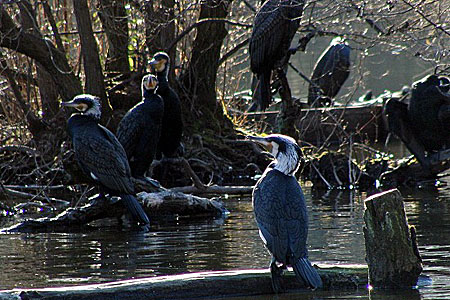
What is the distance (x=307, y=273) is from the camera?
4.36m

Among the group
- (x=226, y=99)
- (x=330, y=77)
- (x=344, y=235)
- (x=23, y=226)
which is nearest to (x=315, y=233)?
(x=344, y=235)

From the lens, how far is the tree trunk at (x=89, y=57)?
10.6 m

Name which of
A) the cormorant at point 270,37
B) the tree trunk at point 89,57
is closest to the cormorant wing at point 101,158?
the cormorant at point 270,37

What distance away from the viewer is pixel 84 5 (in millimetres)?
10602

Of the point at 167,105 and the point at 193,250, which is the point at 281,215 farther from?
the point at 167,105

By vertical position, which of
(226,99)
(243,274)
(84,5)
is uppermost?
(84,5)

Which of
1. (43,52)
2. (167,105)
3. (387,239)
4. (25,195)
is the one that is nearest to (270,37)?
(167,105)

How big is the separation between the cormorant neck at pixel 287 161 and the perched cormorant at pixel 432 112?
5.63 metres

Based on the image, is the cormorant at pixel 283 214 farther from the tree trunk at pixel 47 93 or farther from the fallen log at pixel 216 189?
the tree trunk at pixel 47 93

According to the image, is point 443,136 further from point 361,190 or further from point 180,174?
point 180,174

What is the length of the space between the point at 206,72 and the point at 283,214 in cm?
764

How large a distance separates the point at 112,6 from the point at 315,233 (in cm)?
552

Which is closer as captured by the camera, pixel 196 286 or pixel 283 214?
pixel 196 286

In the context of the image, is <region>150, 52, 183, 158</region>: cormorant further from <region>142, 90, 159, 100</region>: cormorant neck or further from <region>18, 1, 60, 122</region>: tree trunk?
<region>18, 1, 60, 122</region>: tree trunk
